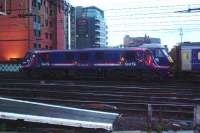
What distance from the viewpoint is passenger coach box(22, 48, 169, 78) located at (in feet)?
107

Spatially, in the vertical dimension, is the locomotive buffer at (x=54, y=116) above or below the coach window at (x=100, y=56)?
below

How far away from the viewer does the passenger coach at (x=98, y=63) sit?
3253cm

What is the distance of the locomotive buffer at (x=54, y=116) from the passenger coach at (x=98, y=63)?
1970 centimetres

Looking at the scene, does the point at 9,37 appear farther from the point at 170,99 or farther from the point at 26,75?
the point at 170,99

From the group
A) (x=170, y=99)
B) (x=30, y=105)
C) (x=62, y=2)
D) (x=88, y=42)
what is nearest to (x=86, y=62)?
(x=62, y=2)

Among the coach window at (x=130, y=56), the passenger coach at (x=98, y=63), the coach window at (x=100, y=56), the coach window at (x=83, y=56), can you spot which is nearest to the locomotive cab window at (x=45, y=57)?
the passenger coach at (x=98, y=63)

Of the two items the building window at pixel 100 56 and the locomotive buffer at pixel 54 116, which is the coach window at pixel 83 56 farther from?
the locomotive buffer at pixel 54 116

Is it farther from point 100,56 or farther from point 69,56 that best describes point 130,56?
point 69,56

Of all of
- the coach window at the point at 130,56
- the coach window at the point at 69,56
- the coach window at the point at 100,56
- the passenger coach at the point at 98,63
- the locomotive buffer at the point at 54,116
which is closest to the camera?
the locomotive buffer at the point at 54,116

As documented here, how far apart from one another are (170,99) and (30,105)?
23.2ft

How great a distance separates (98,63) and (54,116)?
2280 cm

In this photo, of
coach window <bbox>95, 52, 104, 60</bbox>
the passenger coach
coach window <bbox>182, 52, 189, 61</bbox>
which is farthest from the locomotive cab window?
coach window <bbox>182, 52, 189, 61</bbox>

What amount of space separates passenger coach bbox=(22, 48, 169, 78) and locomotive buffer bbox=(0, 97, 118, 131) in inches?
776

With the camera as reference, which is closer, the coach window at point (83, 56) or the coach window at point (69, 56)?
the coach window at point (83, 56)
